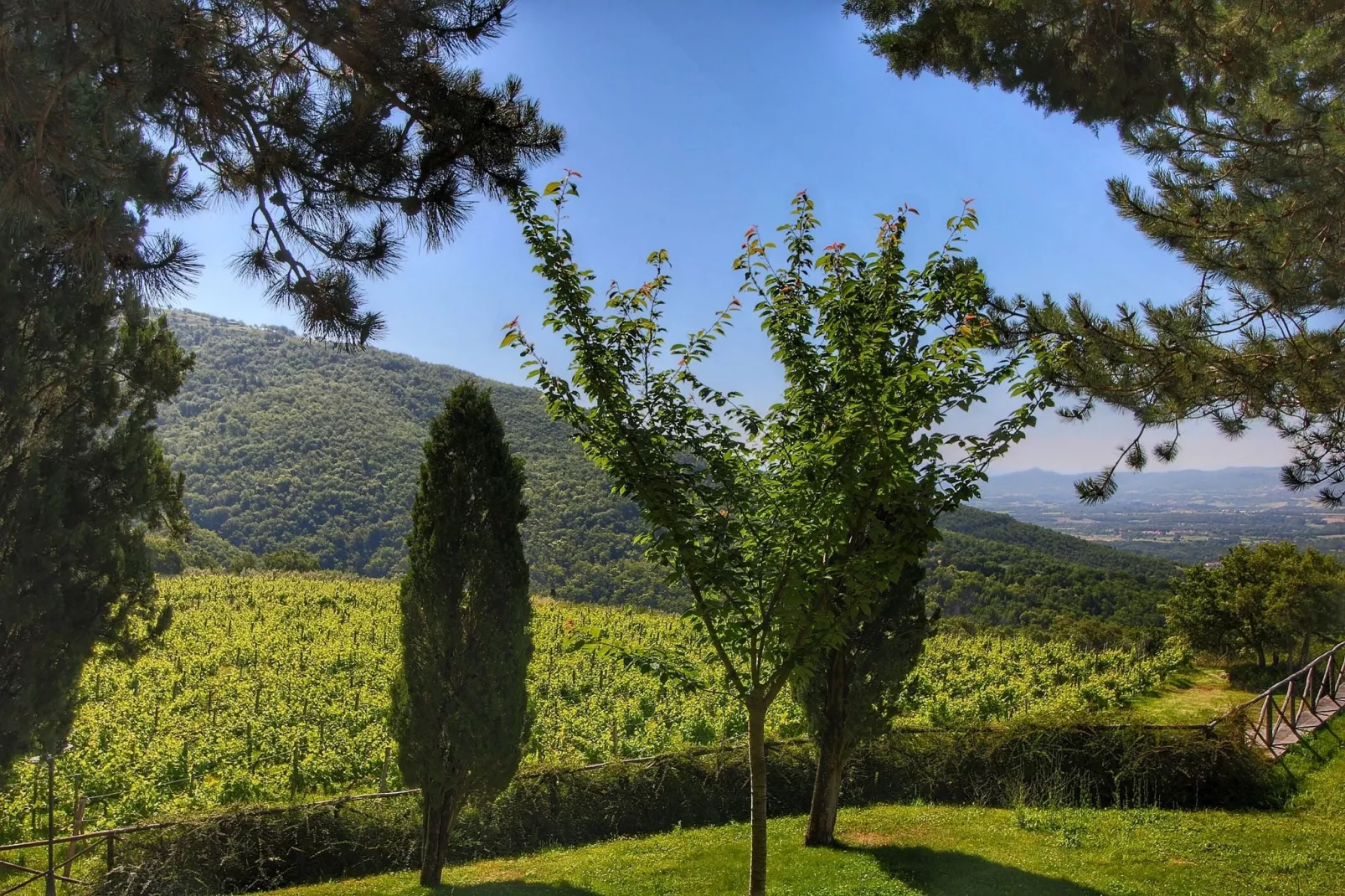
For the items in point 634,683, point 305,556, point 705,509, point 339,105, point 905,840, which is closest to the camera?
point 339,105

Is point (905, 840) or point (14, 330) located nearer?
point (14, 330)

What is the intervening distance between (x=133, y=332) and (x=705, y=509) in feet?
18.2

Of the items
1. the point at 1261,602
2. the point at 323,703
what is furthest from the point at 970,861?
the point at 1261,602

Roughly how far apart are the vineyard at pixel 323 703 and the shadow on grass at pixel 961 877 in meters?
1.51

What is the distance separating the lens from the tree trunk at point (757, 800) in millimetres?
4688

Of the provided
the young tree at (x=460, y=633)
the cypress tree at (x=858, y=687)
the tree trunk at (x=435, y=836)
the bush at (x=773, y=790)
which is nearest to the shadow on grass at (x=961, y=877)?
the cypress tree at (x=858, y=687)

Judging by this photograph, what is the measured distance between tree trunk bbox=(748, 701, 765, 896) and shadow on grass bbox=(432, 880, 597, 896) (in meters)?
2.43

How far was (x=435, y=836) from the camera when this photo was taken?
6727mm

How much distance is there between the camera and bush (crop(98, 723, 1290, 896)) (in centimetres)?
778

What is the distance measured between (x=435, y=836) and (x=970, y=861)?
16.0ft

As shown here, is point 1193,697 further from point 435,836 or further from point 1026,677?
point 435,836

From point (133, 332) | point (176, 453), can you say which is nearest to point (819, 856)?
point (133, 332)

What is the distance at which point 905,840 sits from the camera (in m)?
7.80

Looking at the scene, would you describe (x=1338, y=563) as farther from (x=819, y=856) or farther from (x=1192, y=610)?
(x=819, y=856)
